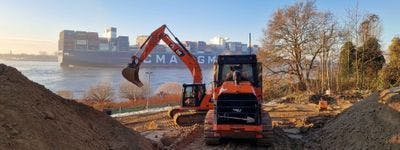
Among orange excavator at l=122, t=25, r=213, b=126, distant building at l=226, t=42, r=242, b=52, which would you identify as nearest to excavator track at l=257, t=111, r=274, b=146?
orange excavator at l=122, t=25, r=213, b=126

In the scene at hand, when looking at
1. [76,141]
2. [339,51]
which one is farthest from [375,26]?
[76,141]

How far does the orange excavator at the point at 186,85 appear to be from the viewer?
1487cm

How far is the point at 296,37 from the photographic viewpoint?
29125 millimetres

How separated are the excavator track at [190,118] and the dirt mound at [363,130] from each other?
4253 millimetres

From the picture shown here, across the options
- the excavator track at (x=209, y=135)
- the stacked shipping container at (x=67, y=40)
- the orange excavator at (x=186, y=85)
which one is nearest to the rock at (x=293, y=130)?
the orange excavator at (x=186, y=85)

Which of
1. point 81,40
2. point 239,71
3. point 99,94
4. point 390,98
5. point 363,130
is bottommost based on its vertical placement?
point 99,94

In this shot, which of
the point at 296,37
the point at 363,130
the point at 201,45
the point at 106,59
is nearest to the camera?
the point at 363,130

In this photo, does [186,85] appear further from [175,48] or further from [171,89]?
[171,89]

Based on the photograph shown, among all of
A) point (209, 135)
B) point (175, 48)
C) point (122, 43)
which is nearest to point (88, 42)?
point (122, 43)

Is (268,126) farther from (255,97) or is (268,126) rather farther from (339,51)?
(339,51)

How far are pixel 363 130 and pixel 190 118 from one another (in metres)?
6.73

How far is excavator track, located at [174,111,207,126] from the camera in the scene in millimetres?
14881

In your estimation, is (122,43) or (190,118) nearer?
(190,118)

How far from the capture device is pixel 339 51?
94.5 feet
